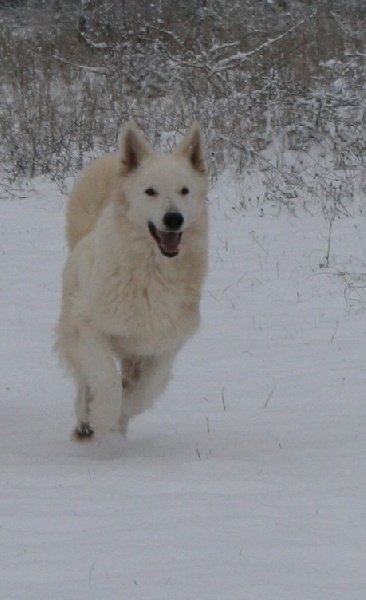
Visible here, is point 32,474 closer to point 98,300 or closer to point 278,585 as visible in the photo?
point 98,300

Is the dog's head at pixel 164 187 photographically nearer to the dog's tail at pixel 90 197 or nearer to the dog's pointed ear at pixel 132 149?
the dog's pointed ear at pixel 132 149

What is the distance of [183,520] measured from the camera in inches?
129

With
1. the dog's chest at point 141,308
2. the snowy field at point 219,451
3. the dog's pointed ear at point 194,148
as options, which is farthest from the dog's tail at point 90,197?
the snowy field at point 219,451

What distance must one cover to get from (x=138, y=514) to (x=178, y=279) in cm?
A: 162

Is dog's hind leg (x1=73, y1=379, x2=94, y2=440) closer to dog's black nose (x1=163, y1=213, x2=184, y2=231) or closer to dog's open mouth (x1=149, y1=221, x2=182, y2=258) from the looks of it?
dog's open mouth (x1=149, y1=221, x2=182, y2=258)

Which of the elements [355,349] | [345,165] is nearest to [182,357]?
[355,349]

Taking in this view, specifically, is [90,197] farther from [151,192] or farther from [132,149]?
[151,192]

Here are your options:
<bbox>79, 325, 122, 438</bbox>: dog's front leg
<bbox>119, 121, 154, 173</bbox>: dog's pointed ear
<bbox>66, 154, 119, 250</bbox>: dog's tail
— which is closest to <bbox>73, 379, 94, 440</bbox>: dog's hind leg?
<bbox>79, 325, 122, 438</bbox>: dog's front leg

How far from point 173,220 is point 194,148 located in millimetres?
518

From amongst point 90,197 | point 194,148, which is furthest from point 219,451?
point 90,197

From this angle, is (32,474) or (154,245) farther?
(154,245)

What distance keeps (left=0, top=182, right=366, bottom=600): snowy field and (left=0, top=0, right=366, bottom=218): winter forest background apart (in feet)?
7.11

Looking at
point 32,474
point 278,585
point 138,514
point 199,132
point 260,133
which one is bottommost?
point 260,133

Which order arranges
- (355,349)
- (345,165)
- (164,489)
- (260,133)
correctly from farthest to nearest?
(260,133)
(345,165)
(355,349)
(164,489)
